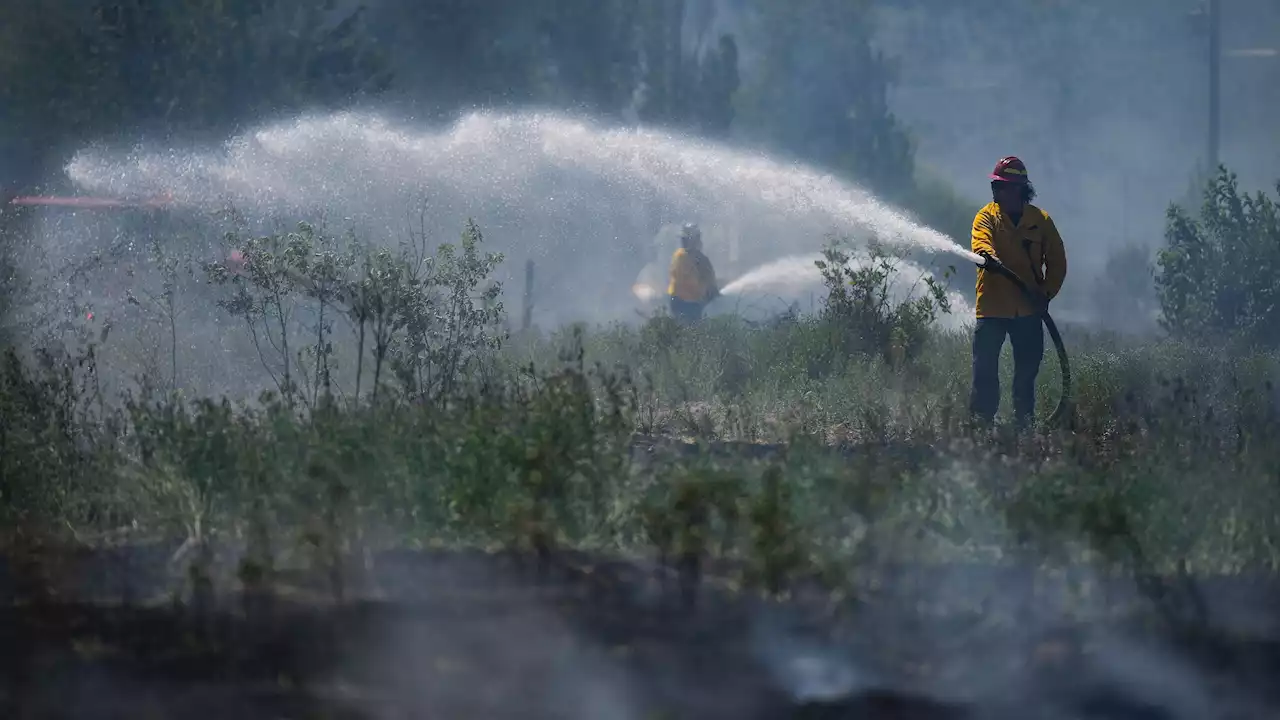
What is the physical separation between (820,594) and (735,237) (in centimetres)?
3229

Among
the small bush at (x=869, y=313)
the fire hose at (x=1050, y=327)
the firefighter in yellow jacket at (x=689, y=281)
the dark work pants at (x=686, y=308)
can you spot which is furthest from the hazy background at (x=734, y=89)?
the fire hose at (x=1050, y=327)

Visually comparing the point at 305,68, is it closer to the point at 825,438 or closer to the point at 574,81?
the point at 574,81

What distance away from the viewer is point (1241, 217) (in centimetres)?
1909

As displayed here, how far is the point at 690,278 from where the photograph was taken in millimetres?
19359

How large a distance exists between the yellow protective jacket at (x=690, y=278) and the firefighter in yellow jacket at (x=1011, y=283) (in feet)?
28.3

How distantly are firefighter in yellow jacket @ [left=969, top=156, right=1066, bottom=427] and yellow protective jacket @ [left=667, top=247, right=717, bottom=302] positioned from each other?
28.3ft

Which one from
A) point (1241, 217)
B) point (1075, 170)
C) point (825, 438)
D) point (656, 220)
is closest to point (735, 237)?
point (656, 220)

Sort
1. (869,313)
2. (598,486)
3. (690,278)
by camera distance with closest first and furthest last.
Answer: (598,486)
(869,313)
(690,278)

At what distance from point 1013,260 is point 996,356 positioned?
0.61 metres

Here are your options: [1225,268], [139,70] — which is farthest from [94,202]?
[1225,268]

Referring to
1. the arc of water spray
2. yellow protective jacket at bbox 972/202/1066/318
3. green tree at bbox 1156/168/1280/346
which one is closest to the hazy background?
the arc of water spray

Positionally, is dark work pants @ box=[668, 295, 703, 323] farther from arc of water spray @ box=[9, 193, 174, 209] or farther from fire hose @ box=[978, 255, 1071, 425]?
fire hose @ box=[978, 255, 1071, 425]

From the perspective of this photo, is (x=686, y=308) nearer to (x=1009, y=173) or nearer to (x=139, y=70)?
(x=139, y=70)

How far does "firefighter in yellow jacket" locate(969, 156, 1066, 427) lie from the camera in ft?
35.1
